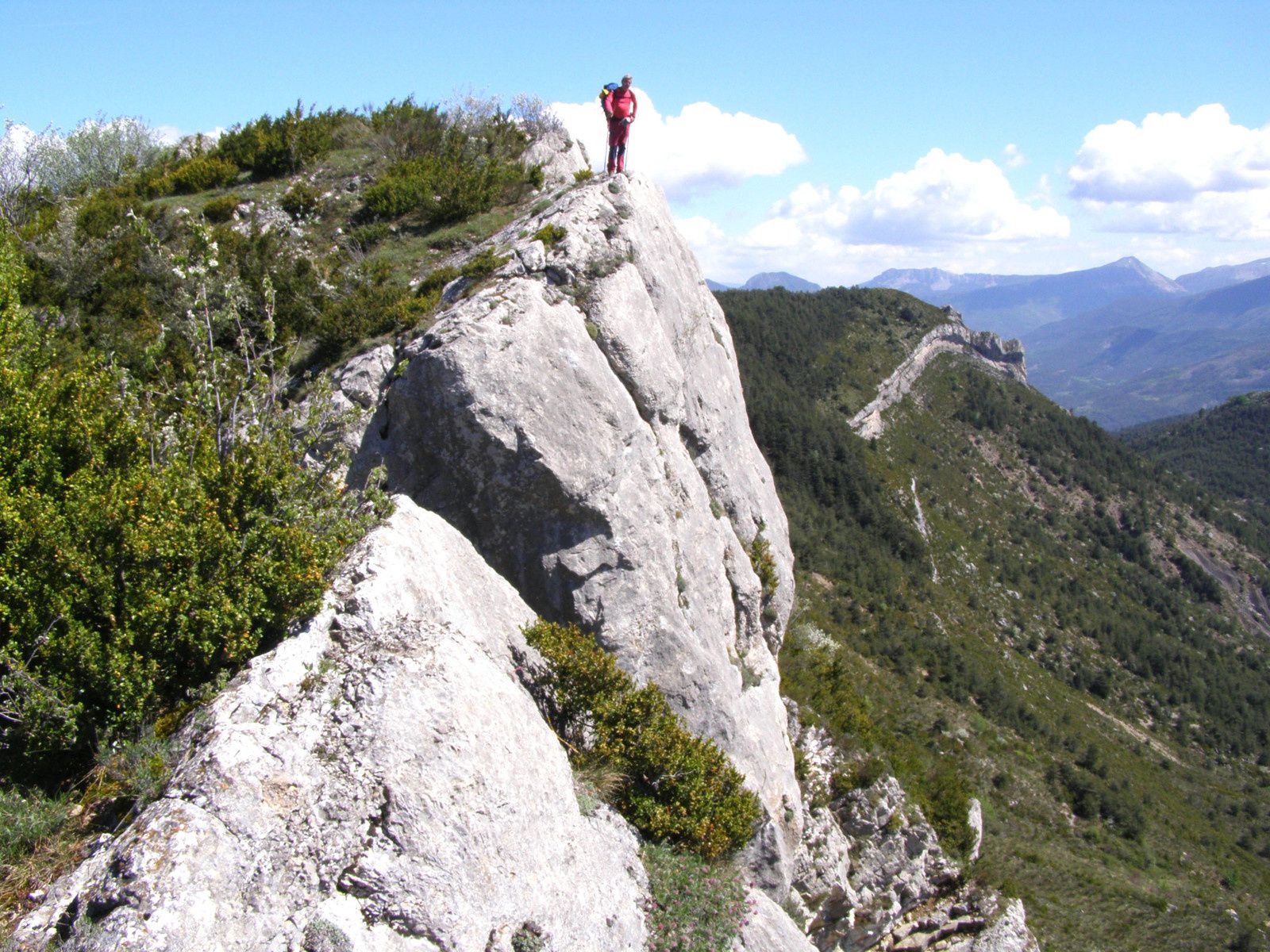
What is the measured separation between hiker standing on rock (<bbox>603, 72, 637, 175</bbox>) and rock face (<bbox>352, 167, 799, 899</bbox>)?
1198 millimetres

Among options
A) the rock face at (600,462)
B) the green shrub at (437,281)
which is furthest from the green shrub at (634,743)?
the green shrub at (437,281)

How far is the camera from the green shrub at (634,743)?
357 inches

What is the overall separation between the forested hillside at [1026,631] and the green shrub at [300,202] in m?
18.3

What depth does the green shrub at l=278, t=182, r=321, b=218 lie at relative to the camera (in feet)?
63.5

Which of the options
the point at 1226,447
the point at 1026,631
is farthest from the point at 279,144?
the point at 1226,447

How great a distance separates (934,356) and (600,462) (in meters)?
96.3

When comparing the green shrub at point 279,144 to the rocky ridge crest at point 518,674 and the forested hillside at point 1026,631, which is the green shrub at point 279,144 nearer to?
the rocky ridge crest at point 518,674

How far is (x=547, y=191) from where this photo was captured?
18.2m

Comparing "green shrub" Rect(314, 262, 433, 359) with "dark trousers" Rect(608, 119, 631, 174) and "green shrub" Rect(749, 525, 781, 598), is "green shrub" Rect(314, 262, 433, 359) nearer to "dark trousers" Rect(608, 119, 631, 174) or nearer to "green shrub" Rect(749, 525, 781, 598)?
"dark trousers" Rect(608, 119, 631, 174)

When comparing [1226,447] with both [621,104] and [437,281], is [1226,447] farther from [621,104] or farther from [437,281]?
[437,281]

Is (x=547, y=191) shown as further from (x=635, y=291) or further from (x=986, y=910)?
(x=986, y=910)

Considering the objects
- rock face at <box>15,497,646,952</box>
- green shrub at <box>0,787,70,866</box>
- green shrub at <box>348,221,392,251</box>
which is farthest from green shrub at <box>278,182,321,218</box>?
green shrub at <box>0,787,70,866</box>

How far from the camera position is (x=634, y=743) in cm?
933

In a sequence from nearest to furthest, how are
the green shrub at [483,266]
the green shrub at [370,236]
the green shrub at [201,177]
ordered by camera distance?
Result: 1. the green shrub at [483,266]
2. the green shrub at [370,236]
3. the green shrub at [201,177]
